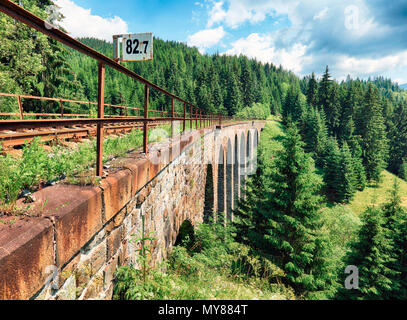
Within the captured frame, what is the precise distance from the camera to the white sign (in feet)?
15.5

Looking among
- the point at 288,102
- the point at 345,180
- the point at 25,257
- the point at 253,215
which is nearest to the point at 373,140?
the point at 345,180

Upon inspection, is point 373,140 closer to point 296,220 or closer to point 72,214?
point 296,220

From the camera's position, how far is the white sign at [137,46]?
15.5ft

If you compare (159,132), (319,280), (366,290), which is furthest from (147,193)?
(366,290)

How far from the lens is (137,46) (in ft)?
15.6

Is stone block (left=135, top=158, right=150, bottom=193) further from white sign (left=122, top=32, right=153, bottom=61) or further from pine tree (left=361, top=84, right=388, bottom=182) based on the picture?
pine tree (left=361, top=84, right=388, bottom=182)

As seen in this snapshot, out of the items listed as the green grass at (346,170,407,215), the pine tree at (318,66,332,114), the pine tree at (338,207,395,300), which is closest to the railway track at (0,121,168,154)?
the pine tree at (338,207,395,300)

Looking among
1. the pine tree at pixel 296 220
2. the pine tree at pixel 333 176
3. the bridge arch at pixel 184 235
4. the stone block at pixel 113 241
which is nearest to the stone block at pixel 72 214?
the stone block at pixel 113 241

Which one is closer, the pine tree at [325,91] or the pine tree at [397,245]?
the pine tree at [397,245]

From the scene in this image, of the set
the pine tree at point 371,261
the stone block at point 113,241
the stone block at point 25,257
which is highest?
the stone block at point 25,257

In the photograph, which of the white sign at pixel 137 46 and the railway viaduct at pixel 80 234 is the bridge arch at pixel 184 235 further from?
the white sign at pixel 137 46

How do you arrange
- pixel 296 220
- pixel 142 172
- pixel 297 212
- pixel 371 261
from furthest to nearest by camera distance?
pixel 371 261 → pixel 297 212 → pixel 296 220 → pixel 142 172

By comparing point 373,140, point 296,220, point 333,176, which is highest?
point 373,140

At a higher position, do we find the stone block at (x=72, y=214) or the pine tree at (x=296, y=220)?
the stone block at (x=72, y=214)
